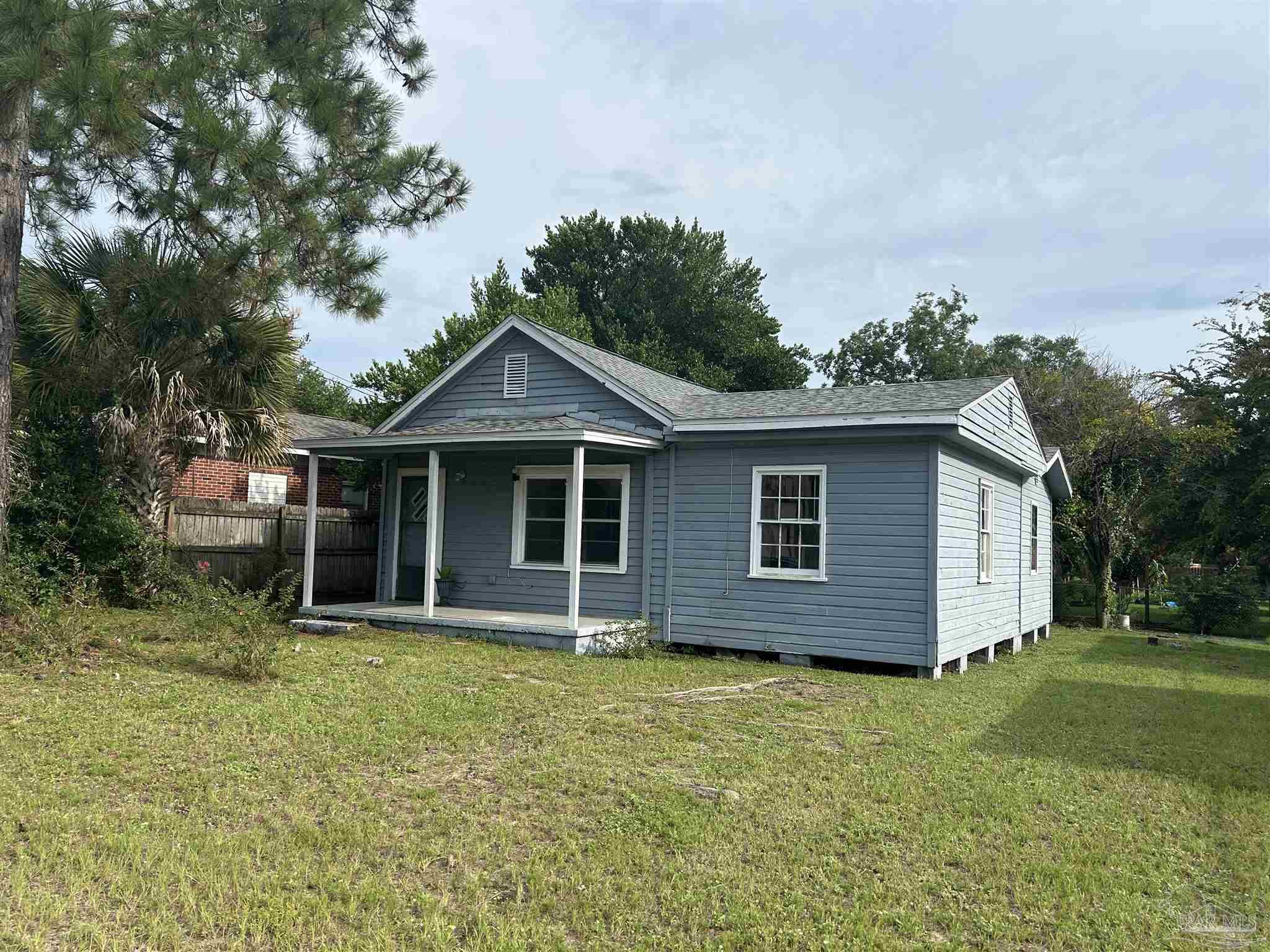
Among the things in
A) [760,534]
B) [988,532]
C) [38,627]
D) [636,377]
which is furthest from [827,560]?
[38,627]

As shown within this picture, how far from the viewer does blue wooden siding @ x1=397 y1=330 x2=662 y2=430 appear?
1236 cm

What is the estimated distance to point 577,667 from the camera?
963cm

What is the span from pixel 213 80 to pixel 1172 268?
2311 centimetres

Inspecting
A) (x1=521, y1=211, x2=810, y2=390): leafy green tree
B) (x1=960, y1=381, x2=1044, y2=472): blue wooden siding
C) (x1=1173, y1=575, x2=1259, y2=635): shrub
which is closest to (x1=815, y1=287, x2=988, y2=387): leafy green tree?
(x1=521, y1=211, x2=810, y2=390): leafy green tree

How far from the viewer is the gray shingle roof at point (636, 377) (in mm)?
12188

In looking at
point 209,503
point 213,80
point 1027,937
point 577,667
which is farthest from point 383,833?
point 209,503

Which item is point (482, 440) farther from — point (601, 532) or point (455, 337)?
point (455, 337)

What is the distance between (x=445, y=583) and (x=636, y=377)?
415cm

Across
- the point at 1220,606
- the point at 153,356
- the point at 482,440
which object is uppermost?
the point at 153,356

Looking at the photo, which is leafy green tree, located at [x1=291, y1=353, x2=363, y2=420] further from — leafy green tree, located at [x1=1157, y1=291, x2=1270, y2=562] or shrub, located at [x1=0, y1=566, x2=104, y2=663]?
leafy green tree, located at [x1=1157, y1=291, x2=1270, y2=562]

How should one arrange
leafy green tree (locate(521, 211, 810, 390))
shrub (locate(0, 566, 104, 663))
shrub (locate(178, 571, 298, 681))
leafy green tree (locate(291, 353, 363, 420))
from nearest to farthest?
shrub (locate(178, 571, 298, 681))
shrub (locate(0, 566, 104, 663))
leafy green tree (locate(291, 353, 363, 420))
leafy green tree (locate(521, 211, 810, 390))

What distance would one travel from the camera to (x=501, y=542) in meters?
12.8

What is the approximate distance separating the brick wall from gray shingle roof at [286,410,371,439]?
926mm

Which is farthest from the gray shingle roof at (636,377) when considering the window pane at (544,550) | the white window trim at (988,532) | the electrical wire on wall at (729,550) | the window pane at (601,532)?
the white window trim at (988,532)
